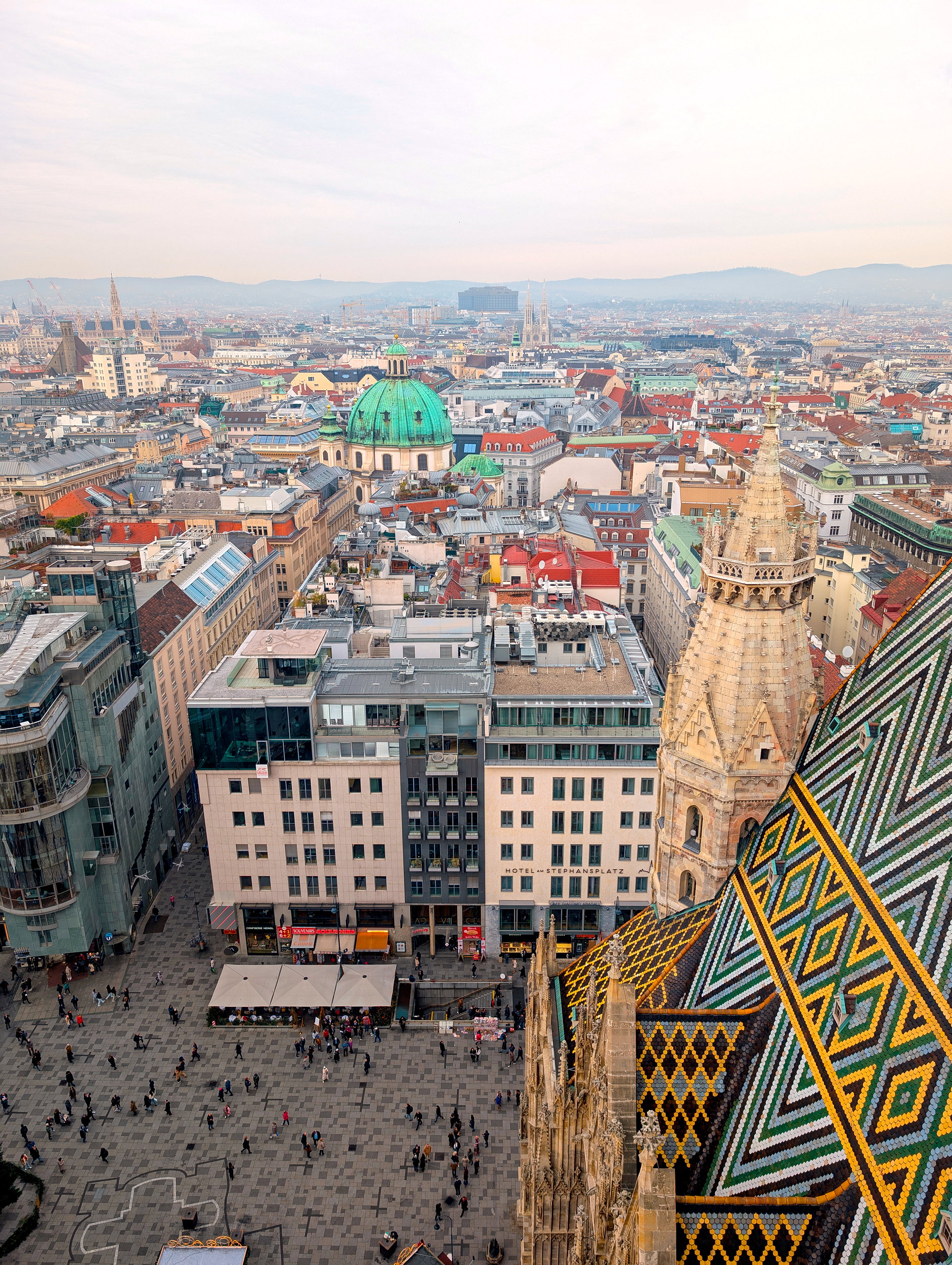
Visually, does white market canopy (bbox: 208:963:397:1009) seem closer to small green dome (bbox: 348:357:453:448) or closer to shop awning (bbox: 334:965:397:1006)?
shop awning (bbox: 334:965:397:1006)

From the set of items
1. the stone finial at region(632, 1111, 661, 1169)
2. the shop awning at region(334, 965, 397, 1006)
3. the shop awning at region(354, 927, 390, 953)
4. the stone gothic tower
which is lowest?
the shop awning at region(354, 927, 390, 953)

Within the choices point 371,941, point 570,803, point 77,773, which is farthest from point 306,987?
point 570,803

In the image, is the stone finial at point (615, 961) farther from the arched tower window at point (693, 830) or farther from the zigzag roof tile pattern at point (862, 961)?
the arched tower window at point (693, 830)

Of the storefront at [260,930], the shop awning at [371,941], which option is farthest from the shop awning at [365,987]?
the storefront at [260,930]

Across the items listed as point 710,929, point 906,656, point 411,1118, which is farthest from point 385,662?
point 906,656

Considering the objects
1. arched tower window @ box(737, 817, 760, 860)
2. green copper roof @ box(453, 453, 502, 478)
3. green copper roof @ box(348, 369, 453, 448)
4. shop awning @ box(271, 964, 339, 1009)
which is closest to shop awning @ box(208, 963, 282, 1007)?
shop awning @ box(271, 964, 339, 1009)

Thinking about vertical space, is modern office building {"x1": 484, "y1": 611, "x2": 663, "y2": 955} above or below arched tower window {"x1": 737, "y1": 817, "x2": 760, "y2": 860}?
below

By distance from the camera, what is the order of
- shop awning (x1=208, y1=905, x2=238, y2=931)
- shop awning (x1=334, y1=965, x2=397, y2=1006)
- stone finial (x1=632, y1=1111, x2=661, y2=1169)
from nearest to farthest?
stone finial (x1=632, y1=1111, x2=661, y2=1169)
shop awning (x1=334, y1=965, x2=397, y2=1006)
shop awning (x1=208, y1=905, x2=238, y2=931)

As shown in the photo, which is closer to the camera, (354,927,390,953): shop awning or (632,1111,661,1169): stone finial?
(632,1111,661,1169): stone finial
